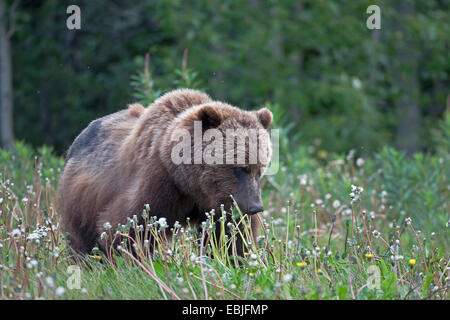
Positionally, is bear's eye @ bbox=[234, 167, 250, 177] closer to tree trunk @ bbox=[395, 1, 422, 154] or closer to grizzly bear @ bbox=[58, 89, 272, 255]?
grizzly bear @ bbox=[58, 89, 272, 255]

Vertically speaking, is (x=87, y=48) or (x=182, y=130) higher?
(x=87, y=48)

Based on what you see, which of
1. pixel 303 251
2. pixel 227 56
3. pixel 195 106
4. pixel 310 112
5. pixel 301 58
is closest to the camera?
pixel 303 251

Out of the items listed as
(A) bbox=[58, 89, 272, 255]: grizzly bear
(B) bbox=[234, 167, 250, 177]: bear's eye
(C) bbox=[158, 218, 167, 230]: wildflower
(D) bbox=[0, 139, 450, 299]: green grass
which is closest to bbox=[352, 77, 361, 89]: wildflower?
(D) bbox=[0, 139, 450, 299]: green grass

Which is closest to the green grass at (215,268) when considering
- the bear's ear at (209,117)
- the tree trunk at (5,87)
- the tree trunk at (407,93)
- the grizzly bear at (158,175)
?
the grizzly bear at (158,175)

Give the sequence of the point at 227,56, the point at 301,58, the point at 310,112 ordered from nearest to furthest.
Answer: the point at 227,56 → the point at 301,58 → the point at 310,112

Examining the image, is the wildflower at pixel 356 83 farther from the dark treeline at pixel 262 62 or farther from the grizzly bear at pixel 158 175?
the grizzly bear at pixel 158 175

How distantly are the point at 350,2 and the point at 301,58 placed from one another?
2286 millimetres

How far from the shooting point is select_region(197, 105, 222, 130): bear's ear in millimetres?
5250

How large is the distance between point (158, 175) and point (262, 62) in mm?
12643

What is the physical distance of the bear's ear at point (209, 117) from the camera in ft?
17.2

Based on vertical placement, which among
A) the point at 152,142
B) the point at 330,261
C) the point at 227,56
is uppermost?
the point at 227,56

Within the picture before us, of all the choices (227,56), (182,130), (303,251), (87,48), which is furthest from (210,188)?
(87,48)

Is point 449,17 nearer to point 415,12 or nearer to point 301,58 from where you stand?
point 415,12

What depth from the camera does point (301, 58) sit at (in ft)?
62.3
